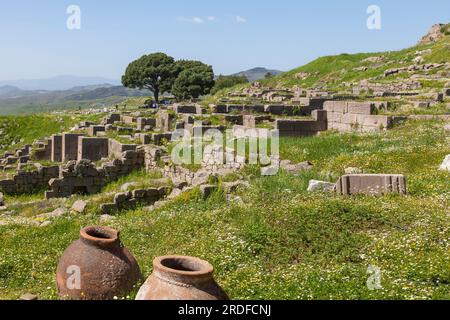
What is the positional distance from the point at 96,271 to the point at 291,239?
362 centimetres

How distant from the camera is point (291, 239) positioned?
33.0ft

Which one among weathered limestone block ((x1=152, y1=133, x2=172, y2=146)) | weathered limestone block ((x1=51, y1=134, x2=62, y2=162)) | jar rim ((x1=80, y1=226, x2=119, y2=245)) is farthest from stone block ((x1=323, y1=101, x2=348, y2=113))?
jar rim ((x1=80, y1=226, x2=119, y2=245))

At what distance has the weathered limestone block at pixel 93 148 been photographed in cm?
2405

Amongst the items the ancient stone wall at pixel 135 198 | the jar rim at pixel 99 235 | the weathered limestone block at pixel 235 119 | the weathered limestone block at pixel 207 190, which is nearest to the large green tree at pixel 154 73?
the weathered limestone block at pixel 235 119

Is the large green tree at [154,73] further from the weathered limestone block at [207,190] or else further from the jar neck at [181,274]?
the jar neck at [181,274]

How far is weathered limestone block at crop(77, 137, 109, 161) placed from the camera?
78.9 ft

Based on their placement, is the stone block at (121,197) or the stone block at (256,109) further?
the stone block at (256,109)

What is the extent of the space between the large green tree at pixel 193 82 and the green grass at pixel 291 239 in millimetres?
47990

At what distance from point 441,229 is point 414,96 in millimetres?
25538

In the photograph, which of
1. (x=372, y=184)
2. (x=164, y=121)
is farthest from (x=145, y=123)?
(x=372, y=184)

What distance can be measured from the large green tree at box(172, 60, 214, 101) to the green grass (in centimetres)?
4799
